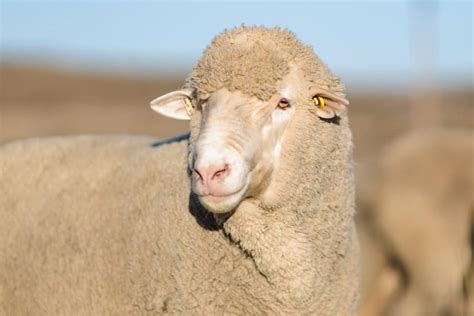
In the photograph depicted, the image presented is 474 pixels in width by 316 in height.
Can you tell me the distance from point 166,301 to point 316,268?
26.9 inches

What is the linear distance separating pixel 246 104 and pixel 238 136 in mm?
215

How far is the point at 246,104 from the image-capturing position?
421 cm

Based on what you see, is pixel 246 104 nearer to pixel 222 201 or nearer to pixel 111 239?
pixel 222 201

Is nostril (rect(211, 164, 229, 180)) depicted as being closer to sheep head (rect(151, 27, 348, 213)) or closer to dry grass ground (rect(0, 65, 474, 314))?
sheep head (rect(151, 27, 348, 213))

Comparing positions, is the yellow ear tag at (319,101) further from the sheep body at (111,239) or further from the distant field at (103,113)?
the distant field at (103,113)

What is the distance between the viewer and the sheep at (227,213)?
4223mm

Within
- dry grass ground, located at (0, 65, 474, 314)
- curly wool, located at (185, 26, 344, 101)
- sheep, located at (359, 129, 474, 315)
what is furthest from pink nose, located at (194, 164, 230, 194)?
sheep, located at (359, 129, 474, 315)

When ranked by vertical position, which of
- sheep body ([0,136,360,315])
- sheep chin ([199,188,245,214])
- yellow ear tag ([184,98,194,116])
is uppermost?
yellow ear tag ([184,98,194,116])

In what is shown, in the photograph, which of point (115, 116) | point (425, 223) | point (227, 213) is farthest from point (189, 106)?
point (115, 116)

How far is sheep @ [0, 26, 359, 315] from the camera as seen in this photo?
4.22m

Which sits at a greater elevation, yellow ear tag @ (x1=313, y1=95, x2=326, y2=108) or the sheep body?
yellow ear tag @ (x1=313, y1=95, x2=326, y2=108)

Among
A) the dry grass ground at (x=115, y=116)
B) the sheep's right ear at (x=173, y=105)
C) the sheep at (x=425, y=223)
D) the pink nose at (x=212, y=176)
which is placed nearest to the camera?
the pink nose at (x=212, y=176)

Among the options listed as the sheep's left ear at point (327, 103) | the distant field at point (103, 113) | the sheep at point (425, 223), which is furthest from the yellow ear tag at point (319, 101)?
the distant field at point (103, 113)

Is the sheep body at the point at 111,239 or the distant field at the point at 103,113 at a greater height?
the sheep body at the point at 111,239
